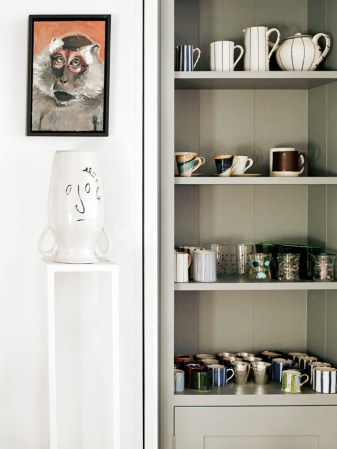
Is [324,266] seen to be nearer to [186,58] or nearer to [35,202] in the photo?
[186,58]

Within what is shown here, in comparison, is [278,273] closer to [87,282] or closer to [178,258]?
[178,258]

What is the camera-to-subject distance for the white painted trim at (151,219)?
233 cm

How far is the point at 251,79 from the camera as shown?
2.53 metres

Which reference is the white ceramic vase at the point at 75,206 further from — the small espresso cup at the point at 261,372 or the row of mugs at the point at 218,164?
the small espresso cup at the point at 261,372

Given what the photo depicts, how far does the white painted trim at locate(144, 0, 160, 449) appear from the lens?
2.33m

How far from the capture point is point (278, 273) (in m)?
2.62

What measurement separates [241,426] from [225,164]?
94 cm

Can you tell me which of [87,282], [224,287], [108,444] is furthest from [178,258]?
[108,444]

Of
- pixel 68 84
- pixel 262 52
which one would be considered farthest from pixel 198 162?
pixel 68 84

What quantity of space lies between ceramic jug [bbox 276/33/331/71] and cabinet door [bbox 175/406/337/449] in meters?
1.24

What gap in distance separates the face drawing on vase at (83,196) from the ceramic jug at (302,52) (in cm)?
92

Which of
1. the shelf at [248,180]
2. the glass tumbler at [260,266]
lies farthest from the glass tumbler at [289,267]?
the shelf at [248,180]

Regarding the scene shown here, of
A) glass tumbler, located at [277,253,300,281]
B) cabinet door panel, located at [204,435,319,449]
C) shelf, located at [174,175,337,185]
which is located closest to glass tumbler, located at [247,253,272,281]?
glass tumbler, located at [277,253,300,281]

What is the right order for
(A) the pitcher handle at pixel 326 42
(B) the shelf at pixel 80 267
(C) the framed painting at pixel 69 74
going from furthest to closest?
1. (A) the pitcher handle at pixel 326 42
2. (C) the framed painting at pixel 69 74
3. (B) the shelf at pixel 80 267
